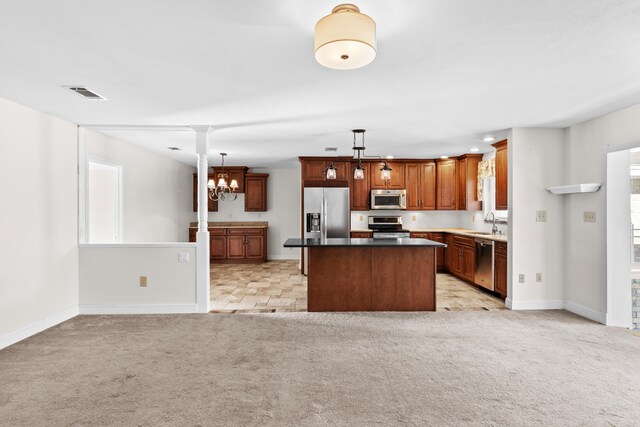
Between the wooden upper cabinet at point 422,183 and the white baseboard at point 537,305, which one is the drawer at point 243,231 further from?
the white baseboard at point 537,305

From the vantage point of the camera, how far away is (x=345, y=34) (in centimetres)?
179

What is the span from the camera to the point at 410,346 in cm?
353

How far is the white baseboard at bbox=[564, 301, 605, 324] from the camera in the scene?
428 centimetres

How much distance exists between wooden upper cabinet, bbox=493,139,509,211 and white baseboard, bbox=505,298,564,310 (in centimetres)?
132

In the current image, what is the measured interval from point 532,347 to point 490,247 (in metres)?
2.25

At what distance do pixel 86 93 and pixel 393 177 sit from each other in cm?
560

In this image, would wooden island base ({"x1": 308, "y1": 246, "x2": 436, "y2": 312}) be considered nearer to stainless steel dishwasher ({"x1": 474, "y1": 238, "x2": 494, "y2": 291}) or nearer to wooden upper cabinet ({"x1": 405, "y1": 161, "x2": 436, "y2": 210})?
stainless steel dishwasher ({"x1": 474, "y1": 238, "x2": 494, "y2": 291})

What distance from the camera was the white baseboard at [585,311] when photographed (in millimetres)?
4281

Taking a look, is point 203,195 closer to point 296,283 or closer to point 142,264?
point 142,264

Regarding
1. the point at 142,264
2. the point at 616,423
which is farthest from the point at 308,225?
the point at 616,423

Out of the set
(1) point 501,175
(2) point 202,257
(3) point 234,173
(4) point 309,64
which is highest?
(4) point 309,64

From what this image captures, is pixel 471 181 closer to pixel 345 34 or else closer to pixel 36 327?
pixel 345 34

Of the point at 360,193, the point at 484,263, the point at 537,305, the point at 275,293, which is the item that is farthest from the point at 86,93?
the point at 537,305

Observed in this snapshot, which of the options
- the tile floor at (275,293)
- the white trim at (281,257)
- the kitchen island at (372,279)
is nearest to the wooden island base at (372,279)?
the kitchen island at (372,279)
